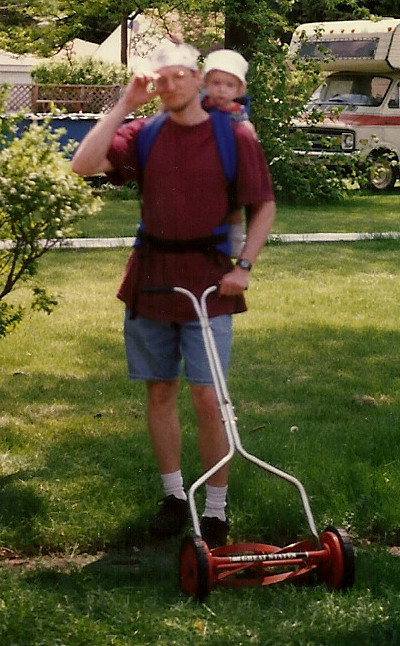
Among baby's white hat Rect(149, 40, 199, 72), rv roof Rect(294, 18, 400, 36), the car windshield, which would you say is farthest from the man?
the car windshield

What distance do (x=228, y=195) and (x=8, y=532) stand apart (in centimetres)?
161

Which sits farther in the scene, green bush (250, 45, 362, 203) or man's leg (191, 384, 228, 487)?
green bush (250, 45, 362, 203)

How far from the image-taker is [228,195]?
447 cm

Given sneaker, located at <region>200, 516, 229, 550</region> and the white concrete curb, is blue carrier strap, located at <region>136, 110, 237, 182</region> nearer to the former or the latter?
sneaker, located at <region>200, 516, 229, 550</region>

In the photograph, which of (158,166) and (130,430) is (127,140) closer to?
(158,166)

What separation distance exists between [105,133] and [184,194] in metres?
0.36

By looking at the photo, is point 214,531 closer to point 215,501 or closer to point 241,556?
point 215,501

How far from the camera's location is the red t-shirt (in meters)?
4.40

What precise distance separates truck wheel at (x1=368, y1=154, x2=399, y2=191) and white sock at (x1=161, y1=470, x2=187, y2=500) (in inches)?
680

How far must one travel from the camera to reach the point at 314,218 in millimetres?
16500

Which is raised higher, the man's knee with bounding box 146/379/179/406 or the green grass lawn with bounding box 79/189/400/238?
the man's knee with bounding box 146/379/179/406

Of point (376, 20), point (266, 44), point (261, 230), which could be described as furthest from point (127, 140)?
point (376, 20)

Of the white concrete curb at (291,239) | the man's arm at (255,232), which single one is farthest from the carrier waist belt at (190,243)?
the white concrete curb at (291,239)

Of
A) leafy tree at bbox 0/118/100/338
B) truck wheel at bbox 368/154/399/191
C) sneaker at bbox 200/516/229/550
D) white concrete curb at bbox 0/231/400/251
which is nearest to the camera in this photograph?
sneaker at bbox 200/516/229/550
